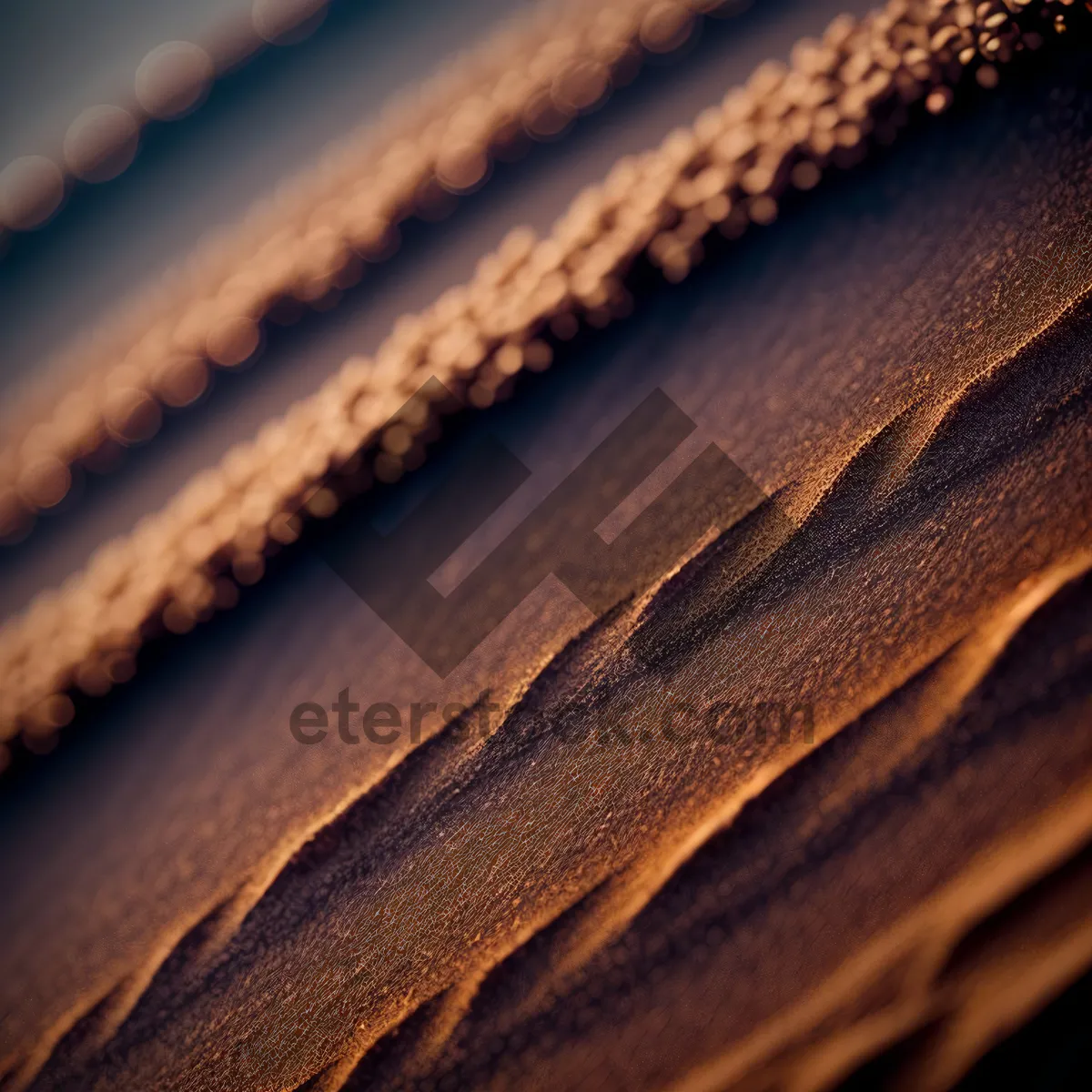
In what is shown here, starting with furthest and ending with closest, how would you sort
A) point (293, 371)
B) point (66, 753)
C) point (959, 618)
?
1. point (293, 371)
2. point (66, 753)
3. point (959, 618)

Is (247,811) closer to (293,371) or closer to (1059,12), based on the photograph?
(293,371)

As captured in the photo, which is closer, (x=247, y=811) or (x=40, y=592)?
(x=247, y=811)

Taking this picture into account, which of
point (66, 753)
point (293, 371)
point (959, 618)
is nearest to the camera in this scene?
point (959, 618)

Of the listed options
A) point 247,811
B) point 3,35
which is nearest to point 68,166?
point 3,35

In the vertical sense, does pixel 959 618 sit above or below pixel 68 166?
below

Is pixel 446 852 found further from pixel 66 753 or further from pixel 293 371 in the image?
pixel 293 371

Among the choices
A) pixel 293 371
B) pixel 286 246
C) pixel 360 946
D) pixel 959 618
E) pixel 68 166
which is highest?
pixel 68 166
